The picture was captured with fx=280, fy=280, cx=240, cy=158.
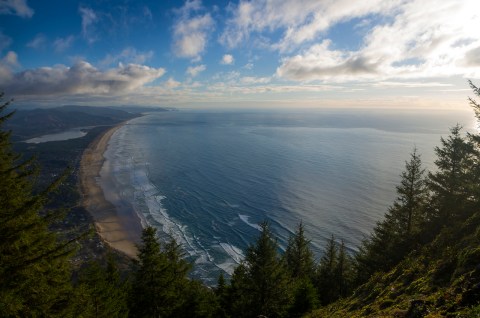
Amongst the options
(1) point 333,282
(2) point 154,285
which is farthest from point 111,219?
(1) point 333,282

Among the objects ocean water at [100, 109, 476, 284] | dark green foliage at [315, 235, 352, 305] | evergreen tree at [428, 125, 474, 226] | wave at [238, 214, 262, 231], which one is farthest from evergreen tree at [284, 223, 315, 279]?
wave at [238, 214, 262, 231]

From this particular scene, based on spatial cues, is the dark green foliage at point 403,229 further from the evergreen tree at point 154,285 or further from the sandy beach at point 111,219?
the sandy beach at point 111,219

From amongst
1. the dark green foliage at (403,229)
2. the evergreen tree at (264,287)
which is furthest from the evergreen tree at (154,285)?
the dark green foliage at (403,229)

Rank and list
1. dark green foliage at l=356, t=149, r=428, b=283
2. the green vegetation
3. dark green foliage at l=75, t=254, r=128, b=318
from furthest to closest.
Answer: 1. dark green foliage at l=356, t=149, r=428, b=283
2. dark green foliage at l=75, t=254, r=128, b=318
3. the green vegetation

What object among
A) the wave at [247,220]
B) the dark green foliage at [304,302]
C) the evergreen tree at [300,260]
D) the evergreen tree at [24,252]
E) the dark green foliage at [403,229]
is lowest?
the wave at [247,220]

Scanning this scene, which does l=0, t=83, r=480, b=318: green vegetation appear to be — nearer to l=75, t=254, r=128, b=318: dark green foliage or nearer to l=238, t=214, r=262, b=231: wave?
l=75, t=254, r=128, b=318: dark green foliage

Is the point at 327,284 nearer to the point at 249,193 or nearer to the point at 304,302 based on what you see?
the point at 304,302

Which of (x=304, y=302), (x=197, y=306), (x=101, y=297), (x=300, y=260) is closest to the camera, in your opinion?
(x=101, y=297)
